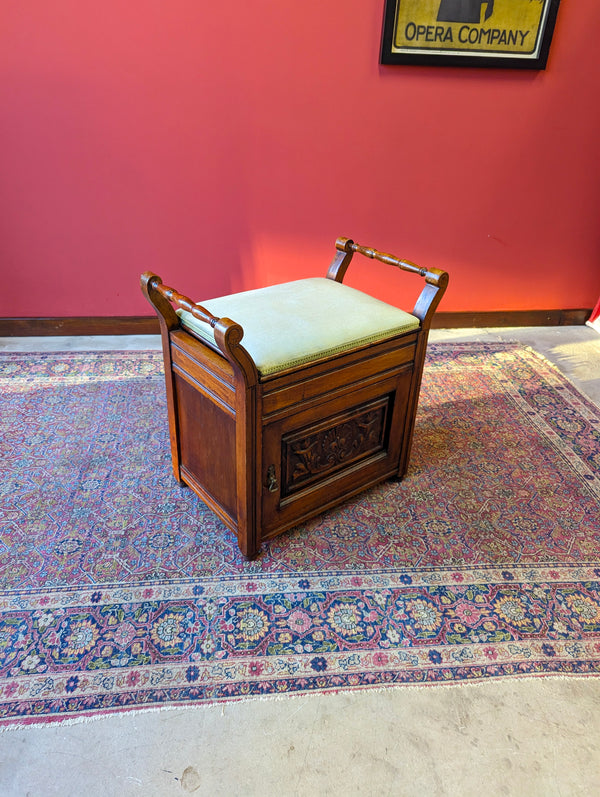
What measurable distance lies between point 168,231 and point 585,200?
2.18 m

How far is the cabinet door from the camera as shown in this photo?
1586mm

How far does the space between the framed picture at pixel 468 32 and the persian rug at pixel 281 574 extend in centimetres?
166

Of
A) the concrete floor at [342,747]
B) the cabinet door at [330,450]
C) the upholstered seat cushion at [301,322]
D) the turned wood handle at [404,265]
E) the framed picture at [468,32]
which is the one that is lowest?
the concrete floor at [342,747]

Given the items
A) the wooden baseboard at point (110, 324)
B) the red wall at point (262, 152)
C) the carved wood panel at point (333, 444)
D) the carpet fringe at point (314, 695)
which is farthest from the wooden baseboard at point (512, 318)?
the carpet fringe at point (314, 695)

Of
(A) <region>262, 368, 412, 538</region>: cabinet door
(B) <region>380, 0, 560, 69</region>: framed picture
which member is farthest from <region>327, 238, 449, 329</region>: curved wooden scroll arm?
(B) <region>380, 0, 560, 69</region>: framed picture

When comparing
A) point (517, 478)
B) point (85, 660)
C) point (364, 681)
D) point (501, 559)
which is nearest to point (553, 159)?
point (517, 478)

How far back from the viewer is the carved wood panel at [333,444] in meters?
1.64

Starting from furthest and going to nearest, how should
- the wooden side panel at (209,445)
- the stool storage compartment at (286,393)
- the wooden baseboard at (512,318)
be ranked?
the wooden baseboard at (512,318) → the wooden side panel at (209,445) → the stool storage compartment at (286,393)

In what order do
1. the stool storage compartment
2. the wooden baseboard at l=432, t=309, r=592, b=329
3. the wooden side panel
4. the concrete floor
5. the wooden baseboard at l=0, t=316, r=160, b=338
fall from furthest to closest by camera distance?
1. the wooden baseboard at l=432, t=309, r=592, b=329
2. the wooden baseboard at l=0, t=316, r=160, b=338
3. the wooden side panel
4. the stool storage compartment
5. the concrete floor

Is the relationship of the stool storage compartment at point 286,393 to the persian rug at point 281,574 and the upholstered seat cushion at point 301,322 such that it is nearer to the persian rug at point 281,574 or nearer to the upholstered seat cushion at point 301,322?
the upholstered seat cushion at point 301,322

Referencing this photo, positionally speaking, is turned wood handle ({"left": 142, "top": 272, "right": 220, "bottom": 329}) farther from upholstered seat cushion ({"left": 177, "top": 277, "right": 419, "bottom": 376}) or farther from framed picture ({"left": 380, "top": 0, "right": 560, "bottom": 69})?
framed picture ({"left": 380, "top": 0, "right": 560, "bottom": 69})

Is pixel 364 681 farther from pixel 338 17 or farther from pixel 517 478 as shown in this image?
pixel 338 17

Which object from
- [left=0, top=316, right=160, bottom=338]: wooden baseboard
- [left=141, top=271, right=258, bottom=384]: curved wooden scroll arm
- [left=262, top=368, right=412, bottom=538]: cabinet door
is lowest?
[left=0, top=316, right=160, bottom=338]: wooden baseboard

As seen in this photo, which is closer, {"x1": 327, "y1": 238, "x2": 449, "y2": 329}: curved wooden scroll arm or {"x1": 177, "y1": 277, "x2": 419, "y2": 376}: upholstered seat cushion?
{"x1": 177, "y1": 277, "x2": 419, "y2": 376}: upholstered seat cushion
